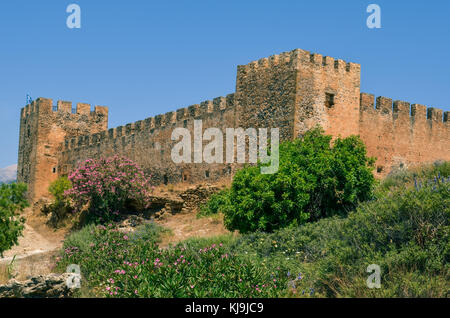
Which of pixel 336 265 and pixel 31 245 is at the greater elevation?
pixel 336 265

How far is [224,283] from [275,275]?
4.08ft

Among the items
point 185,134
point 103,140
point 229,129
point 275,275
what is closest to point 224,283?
point 275,275

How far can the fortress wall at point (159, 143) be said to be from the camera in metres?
22.3

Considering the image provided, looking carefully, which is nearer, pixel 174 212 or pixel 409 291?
pixel 409 291

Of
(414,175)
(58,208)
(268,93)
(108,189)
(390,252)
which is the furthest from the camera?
(58,208)

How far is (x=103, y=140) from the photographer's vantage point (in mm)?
31844

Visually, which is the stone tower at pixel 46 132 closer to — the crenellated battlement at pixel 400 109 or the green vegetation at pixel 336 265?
the crenellated battlement at pixel 400 109

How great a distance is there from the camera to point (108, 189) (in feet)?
77.8

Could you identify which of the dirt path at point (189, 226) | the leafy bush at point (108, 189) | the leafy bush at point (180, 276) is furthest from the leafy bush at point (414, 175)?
the leafy bush at point (108, 189)

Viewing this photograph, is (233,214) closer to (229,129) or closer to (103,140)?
(229,129)

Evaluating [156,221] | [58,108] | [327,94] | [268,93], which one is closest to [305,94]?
[327,94]

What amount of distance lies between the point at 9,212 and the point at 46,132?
1816 cm

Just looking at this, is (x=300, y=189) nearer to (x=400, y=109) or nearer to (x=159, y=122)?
(x=400, y=109)

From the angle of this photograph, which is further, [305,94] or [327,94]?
[327,94]
